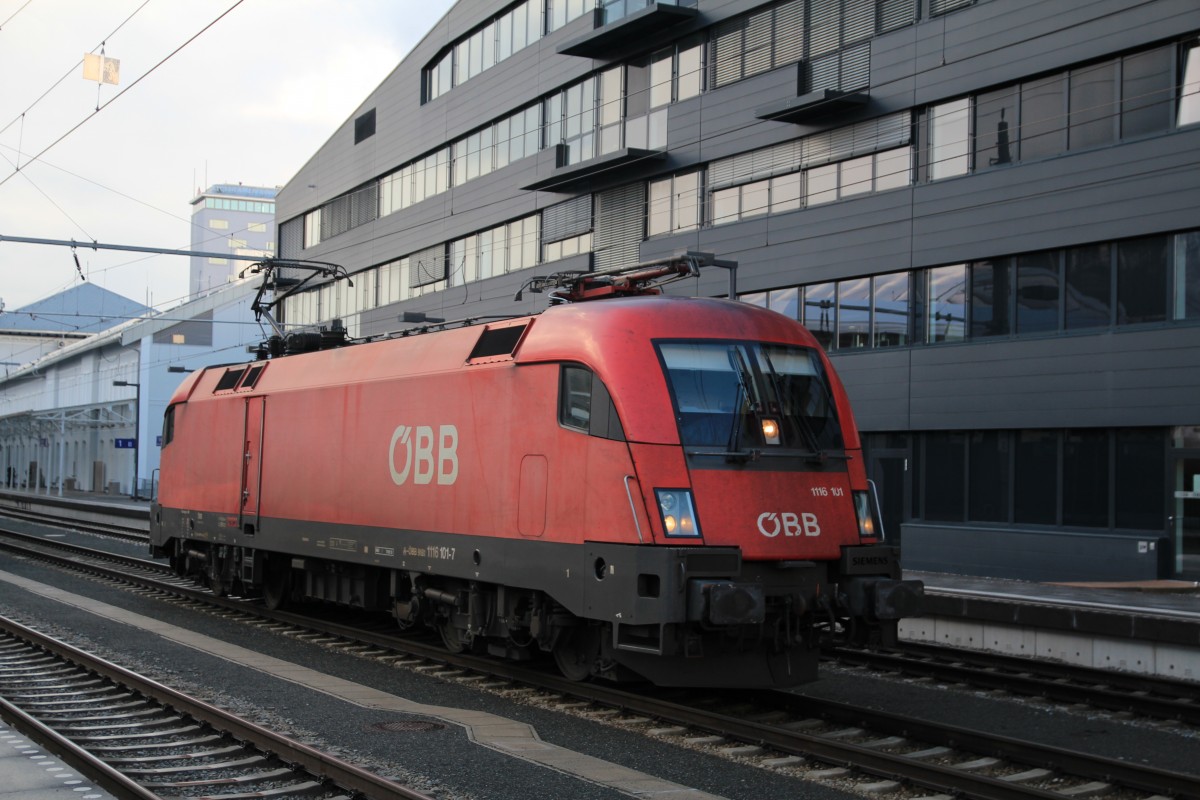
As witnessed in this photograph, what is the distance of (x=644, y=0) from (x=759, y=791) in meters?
27.4

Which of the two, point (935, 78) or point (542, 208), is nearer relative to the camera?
point (935, 78)

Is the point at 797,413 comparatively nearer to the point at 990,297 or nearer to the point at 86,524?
the point at 990,297

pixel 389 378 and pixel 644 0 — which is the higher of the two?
pixel 644 0

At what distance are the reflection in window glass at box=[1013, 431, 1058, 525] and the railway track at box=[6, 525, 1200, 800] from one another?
13558 millimetres

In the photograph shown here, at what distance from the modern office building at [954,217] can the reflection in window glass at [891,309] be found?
0.06 metres

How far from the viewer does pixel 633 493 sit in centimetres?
1026

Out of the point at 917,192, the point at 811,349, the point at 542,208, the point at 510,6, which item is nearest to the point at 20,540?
the point at 542,208

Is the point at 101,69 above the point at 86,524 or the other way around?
above

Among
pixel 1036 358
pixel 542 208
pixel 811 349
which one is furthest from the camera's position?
pixel 542 208

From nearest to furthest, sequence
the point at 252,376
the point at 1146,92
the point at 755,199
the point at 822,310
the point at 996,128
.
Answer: the point at 252,376, the point at 1146,92, the point at 996,128, the point at 822,310, the point at 755,199

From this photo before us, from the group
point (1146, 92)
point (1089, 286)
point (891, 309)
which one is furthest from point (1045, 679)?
point (891, 309)

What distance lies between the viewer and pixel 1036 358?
23188mm

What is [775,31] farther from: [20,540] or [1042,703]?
[20,540]

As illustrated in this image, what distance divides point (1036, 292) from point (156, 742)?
1856cm
